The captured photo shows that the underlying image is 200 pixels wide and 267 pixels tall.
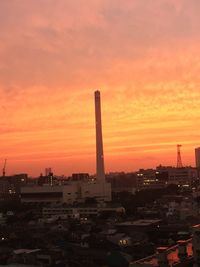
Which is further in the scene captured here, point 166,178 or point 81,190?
point 166,178

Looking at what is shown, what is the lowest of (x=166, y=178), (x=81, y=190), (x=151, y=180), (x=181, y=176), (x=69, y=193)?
(x=69, y=193)

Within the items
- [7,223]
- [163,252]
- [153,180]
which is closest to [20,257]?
[163,252]

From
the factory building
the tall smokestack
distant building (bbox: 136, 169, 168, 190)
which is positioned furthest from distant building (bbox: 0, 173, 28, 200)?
distant building (bbox: 136, 169, 168, 190)

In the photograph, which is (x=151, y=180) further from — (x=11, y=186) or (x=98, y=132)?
(x=98, y=132)

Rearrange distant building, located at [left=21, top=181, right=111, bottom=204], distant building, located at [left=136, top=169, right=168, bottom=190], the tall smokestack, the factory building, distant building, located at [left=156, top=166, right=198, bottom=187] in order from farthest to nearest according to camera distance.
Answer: distant building, located at [left=156, top=166, right=198, bottom=187] → distant building, located at [left=136, top=169, right=168, bottom=190] → distant building, located at [left=21, top=181, right=111, bottom=204] → the factory building → the tall smokestack

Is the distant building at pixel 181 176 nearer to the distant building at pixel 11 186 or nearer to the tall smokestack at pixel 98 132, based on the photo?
the distant building at pixel 11 186

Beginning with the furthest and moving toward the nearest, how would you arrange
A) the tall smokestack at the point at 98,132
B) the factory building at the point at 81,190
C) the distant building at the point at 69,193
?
the distant building at the point at 69,193 < the factory building at the point at 81,190 < the tall smokestack at the point at 98,132

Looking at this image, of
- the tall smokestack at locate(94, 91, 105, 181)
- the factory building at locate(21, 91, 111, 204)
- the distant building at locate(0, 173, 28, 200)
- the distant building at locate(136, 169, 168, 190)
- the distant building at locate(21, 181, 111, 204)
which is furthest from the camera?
the distant building at locate(136, 169, 168, 190)

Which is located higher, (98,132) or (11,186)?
(98,132)

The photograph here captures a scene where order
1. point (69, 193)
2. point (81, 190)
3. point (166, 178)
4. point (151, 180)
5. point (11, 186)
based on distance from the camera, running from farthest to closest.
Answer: point (166, 178), point (151, 180), point (11, 186), point (81, 190), point (69, 193)

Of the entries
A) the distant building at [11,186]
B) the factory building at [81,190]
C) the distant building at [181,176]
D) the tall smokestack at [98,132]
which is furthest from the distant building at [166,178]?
the tall smokestack at [98,132]

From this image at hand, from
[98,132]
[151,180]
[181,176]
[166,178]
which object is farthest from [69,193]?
[181,176]

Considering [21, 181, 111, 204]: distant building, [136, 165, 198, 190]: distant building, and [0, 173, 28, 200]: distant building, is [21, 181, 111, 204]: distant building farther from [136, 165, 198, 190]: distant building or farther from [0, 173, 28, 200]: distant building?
[136, 165, 198, 190]: distant building

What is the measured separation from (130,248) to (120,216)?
520 cm
